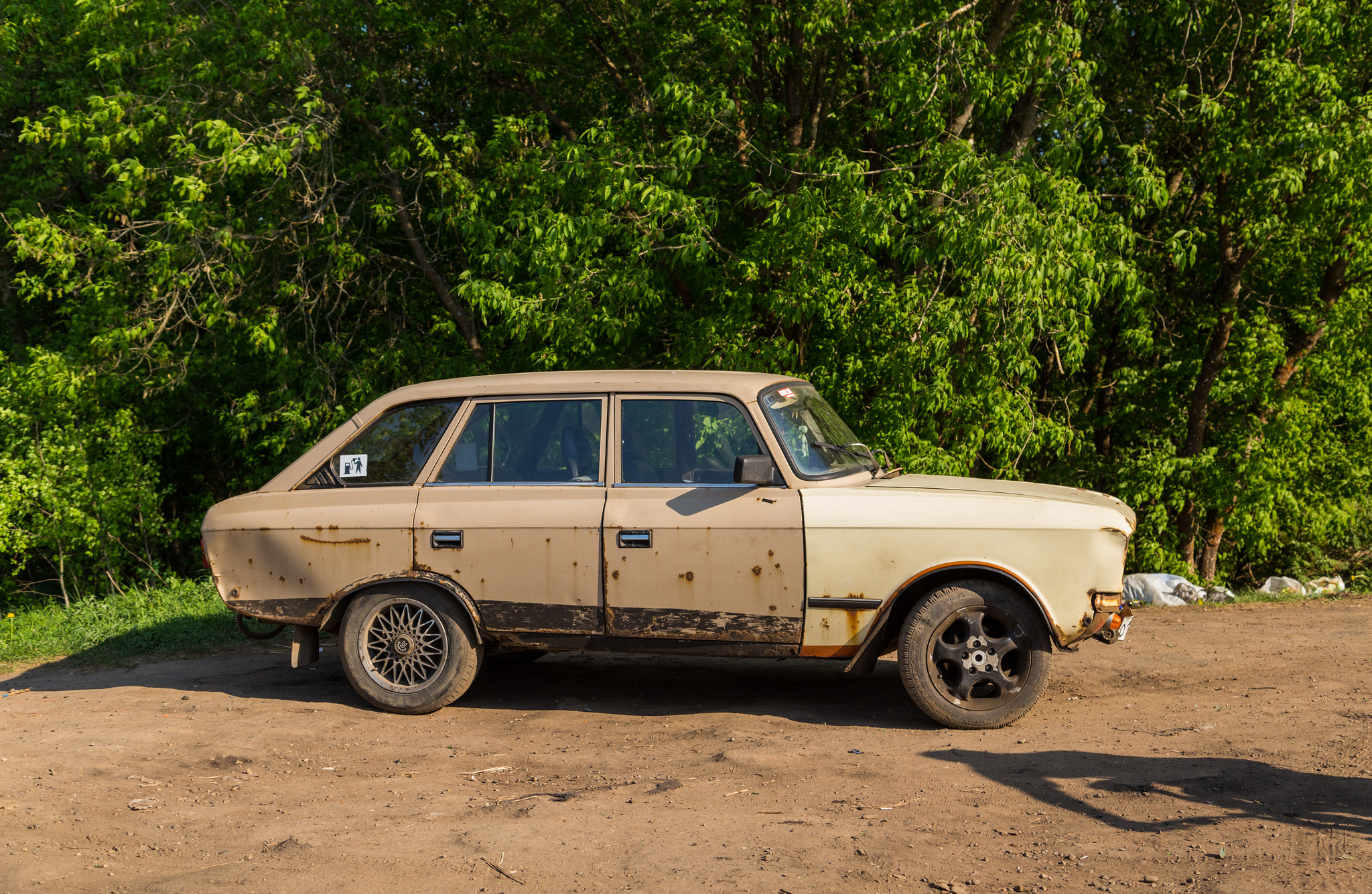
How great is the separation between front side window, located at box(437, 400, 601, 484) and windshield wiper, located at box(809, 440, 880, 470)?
1213 millimetres

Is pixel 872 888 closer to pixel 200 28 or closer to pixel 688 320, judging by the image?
pixel 688 320

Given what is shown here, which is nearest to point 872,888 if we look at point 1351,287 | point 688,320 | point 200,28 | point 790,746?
point 790,746

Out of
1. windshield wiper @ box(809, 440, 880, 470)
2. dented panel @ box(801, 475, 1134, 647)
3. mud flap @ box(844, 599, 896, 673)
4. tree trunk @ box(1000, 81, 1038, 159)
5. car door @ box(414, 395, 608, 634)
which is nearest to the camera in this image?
dented panel @ box(801, 475, 1134, 647)

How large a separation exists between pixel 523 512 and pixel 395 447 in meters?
0.95

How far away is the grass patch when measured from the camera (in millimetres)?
8375

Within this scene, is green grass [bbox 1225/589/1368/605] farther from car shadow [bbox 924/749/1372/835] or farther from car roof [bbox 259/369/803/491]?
car roof [bbox 259/369/803/491]

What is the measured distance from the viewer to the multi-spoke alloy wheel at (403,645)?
6.24 m

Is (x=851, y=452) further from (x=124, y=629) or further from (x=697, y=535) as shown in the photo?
(x=124, y=629)

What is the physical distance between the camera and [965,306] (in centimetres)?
879

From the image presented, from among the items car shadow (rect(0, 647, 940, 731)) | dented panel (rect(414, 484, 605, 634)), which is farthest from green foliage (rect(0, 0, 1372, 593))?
dented panel (rect(414, 484, 605, 634))

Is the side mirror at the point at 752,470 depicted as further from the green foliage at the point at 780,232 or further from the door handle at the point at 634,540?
the green foliage at the point at 780,232

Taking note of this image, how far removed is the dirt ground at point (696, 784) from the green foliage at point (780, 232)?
3.43 metres

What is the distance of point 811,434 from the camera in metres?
6.07

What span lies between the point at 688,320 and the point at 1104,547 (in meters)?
5.51
